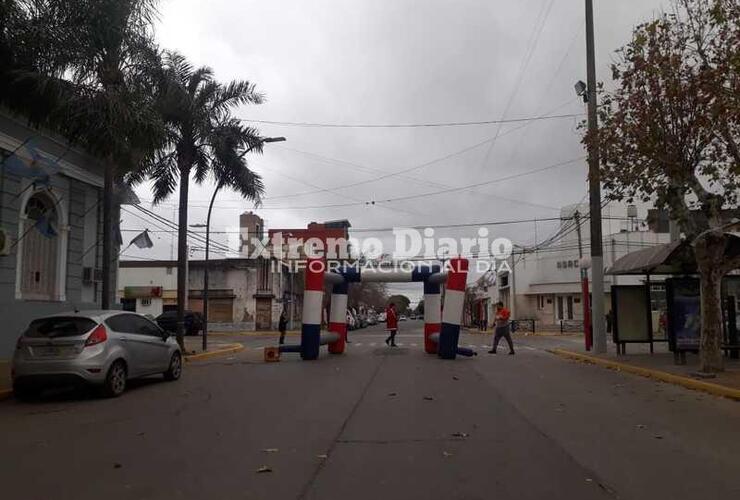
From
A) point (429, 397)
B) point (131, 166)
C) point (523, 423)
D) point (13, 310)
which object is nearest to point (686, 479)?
point (523, 423)

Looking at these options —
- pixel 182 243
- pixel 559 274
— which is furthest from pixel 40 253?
pixel 559 274

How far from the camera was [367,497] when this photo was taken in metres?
5.67

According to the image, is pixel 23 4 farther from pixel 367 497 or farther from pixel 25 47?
pixel 367 497

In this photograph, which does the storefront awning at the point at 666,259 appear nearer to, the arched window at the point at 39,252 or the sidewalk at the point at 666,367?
the sidewalk at the point at 666,367

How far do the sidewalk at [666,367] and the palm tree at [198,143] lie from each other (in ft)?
41.9

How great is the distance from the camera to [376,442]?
7.84 m

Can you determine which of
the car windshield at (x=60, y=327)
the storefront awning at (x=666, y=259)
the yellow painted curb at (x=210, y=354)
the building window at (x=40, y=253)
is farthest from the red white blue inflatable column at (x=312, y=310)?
the storefront awning at (x=666, y=259)

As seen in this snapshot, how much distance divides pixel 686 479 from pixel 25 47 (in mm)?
12852

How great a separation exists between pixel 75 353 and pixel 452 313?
11.2 m

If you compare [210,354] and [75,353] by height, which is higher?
[75,353]

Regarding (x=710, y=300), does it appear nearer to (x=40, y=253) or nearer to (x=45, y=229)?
(x=45, y=229)

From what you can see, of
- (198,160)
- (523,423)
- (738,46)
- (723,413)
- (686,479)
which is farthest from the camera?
(198,160)

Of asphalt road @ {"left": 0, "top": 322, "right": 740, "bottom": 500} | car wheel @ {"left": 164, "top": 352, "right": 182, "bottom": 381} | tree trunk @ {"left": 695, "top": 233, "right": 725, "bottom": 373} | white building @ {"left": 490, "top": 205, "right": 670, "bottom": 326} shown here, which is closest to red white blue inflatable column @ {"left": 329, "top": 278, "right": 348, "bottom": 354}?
car wheel @ {"left": 164, "top": 352, "right": 182, "bottom": 381}

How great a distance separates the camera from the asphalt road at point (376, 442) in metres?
6.00
